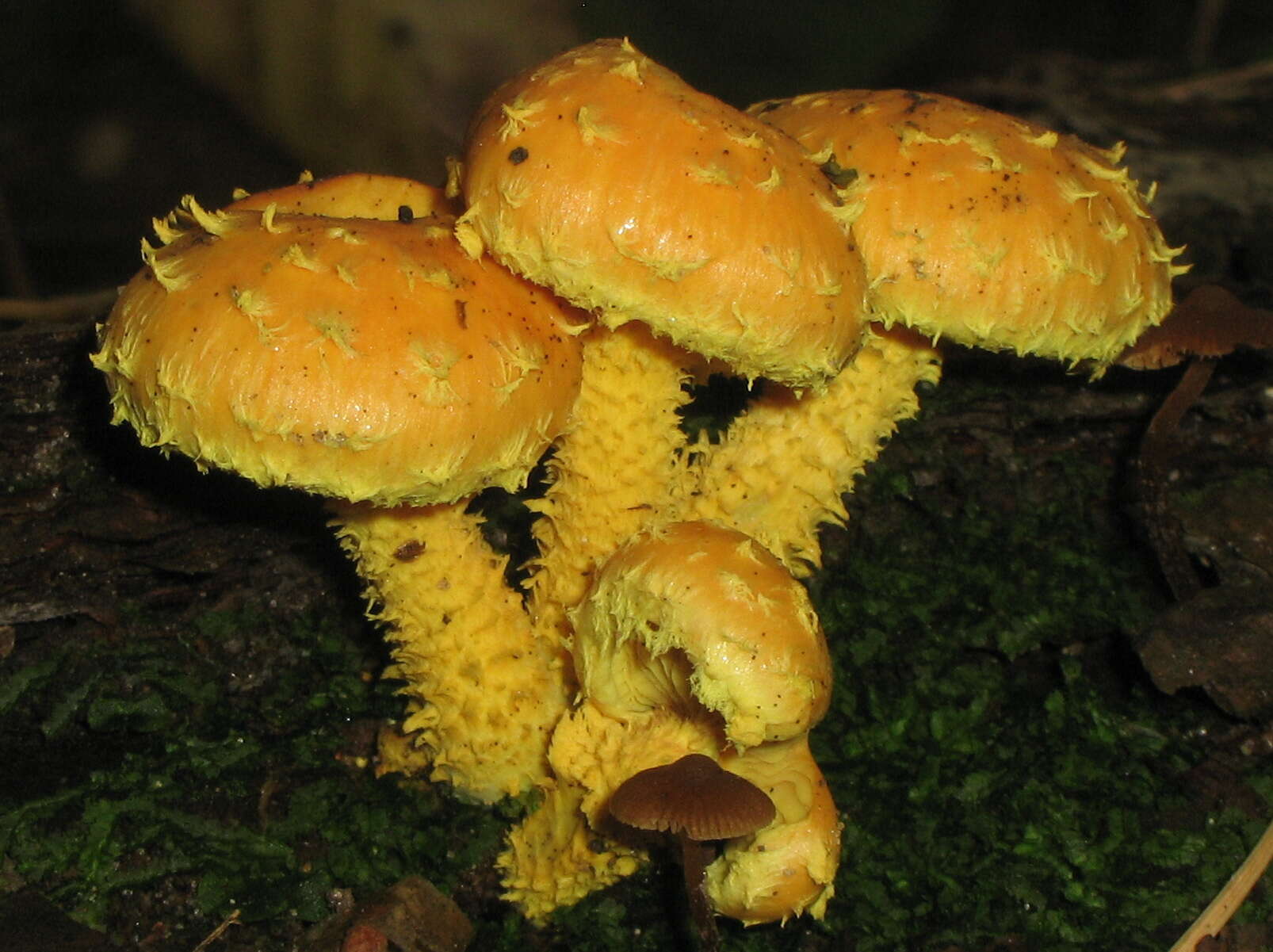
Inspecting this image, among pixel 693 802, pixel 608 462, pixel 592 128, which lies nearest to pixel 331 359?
pixel 592 128

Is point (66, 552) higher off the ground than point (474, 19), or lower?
lower

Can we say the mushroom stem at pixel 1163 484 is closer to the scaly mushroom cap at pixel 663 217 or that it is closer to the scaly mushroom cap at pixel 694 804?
Answer: the scaly mushroom cap at pixel 663 217

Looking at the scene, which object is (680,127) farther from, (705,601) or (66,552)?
(66,552)

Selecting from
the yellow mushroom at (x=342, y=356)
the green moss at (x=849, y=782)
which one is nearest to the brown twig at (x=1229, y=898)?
the green moss at (x=849, y=782)

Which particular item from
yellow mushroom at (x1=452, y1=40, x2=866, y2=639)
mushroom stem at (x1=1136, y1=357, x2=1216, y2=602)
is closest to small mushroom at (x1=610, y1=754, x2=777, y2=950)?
yellow mushroom at (x1=452, y1=40, x2=866, y2=639)

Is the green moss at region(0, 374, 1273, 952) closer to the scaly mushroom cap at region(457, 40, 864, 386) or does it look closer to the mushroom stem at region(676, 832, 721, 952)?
the mushroom stem at region(676, 832, 721, 952)

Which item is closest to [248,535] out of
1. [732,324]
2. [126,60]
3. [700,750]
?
[700,750]
